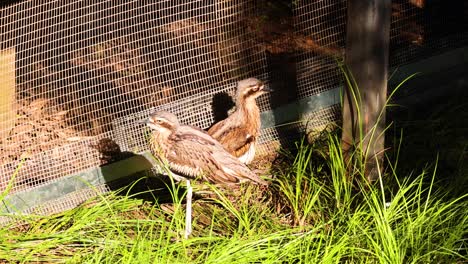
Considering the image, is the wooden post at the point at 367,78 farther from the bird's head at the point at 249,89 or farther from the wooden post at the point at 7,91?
the wooden post at the point at 7,91

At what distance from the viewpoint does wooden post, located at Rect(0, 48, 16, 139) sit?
253 inches

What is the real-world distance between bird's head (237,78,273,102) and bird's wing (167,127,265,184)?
68cm

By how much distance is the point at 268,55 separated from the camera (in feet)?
24.5

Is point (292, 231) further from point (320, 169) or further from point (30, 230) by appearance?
point (30, 230)

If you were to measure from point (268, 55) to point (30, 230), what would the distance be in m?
2.75

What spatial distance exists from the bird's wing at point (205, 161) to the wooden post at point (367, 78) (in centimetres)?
83

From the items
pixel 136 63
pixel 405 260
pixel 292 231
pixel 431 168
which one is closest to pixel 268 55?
pixel 136 63

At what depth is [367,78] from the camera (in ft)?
18.5

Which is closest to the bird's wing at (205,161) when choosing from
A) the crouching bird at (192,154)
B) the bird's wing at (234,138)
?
the crouching bird at (192,154)

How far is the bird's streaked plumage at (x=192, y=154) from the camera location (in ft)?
20.2

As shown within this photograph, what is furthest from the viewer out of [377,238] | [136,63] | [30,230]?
[136,63]

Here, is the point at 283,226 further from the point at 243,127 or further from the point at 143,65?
the point at 143,65

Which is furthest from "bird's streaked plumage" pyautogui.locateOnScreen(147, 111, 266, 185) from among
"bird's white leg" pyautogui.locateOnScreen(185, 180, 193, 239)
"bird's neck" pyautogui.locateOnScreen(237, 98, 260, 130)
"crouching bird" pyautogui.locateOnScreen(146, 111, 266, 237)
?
"bird's neck" pyautogui.locateOnScreen(237, 98, 260, 130)

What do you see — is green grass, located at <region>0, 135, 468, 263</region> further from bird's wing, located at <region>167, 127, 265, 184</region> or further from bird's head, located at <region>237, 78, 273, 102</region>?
bird's head, located at <region>237, 78, 273, 102</region>
